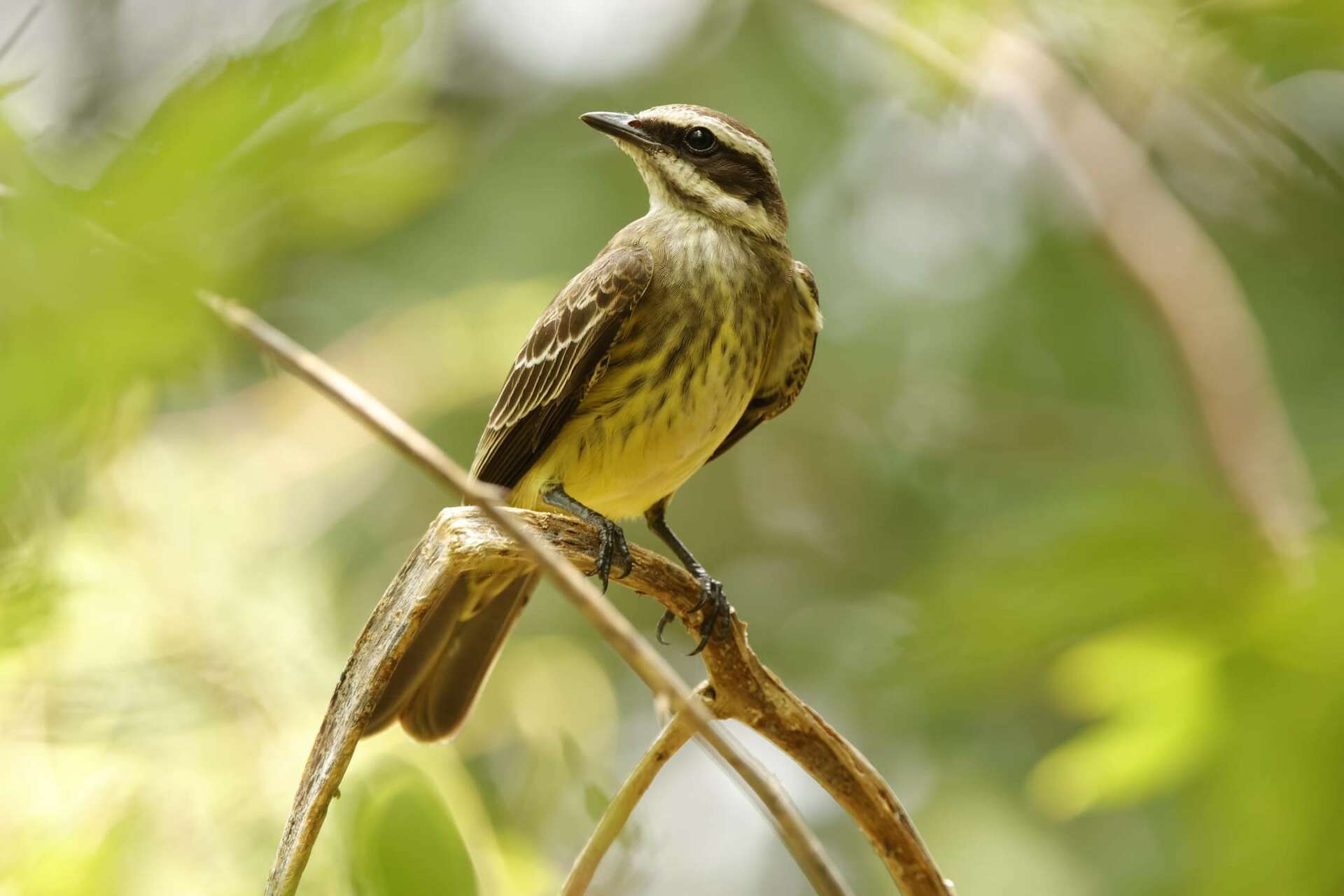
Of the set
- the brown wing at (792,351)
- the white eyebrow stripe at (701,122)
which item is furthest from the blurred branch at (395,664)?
the white eyebrow stripe at (701,122)

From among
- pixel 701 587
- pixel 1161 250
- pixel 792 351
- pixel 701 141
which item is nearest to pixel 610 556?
pixel 701 587

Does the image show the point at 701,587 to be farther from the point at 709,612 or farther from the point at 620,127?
the point at 620,127

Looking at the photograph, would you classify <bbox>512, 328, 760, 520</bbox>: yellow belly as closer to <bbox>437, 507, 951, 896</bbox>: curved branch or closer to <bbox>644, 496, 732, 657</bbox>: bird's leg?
<bbox>644, 496, 732, 657</bbox>: bird's leg

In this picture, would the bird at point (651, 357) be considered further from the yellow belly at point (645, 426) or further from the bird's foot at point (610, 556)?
the bird's foot at point (610, 556)

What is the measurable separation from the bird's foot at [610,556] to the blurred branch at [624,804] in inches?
26.7

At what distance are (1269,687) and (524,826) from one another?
2.09m

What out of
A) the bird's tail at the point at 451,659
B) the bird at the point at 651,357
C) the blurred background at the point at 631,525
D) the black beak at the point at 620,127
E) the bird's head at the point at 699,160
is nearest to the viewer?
the blurred background at the point at 631,525

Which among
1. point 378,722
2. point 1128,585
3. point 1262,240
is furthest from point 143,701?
point 1262,240

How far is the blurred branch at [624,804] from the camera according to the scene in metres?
1.81

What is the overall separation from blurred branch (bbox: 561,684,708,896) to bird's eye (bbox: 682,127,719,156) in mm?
2210

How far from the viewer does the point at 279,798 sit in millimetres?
3539

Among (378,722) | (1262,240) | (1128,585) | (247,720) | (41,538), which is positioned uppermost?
(1262,240)

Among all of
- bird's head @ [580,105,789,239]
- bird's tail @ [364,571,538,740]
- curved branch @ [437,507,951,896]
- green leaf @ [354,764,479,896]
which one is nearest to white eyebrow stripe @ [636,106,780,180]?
bird's head @ [580,105,789,239]

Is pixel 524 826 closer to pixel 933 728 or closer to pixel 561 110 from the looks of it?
pixel 933 728
